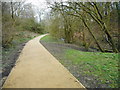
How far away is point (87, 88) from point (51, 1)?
9643 millimetres

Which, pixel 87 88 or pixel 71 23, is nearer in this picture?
pixel 87 88

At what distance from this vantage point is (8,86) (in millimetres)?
2885

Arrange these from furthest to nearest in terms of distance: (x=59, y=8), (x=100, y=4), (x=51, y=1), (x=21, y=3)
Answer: (x=21, y=3) → (x=51, y=1) → (x=59, y=8) → (x=100, y=4)

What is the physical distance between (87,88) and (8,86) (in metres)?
1.93

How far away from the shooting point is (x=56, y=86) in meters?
2.80

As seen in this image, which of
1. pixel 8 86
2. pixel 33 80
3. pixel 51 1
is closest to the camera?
pixel 8 86

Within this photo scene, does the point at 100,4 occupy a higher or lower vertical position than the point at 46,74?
higher

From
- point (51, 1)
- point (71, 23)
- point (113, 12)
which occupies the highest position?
point (51, 1)

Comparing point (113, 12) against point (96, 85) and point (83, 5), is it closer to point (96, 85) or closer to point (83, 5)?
point (83, 5)

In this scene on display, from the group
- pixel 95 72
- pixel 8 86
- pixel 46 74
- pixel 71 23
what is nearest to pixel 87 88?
pixel 95 72

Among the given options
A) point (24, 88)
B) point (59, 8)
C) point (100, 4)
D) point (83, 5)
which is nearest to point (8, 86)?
point (24, 88)

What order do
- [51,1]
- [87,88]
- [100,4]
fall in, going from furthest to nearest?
[51,1] < [100,4] < [87,88]

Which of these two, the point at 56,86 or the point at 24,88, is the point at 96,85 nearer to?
the point at 56,86

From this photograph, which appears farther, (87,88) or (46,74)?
(46,74)
